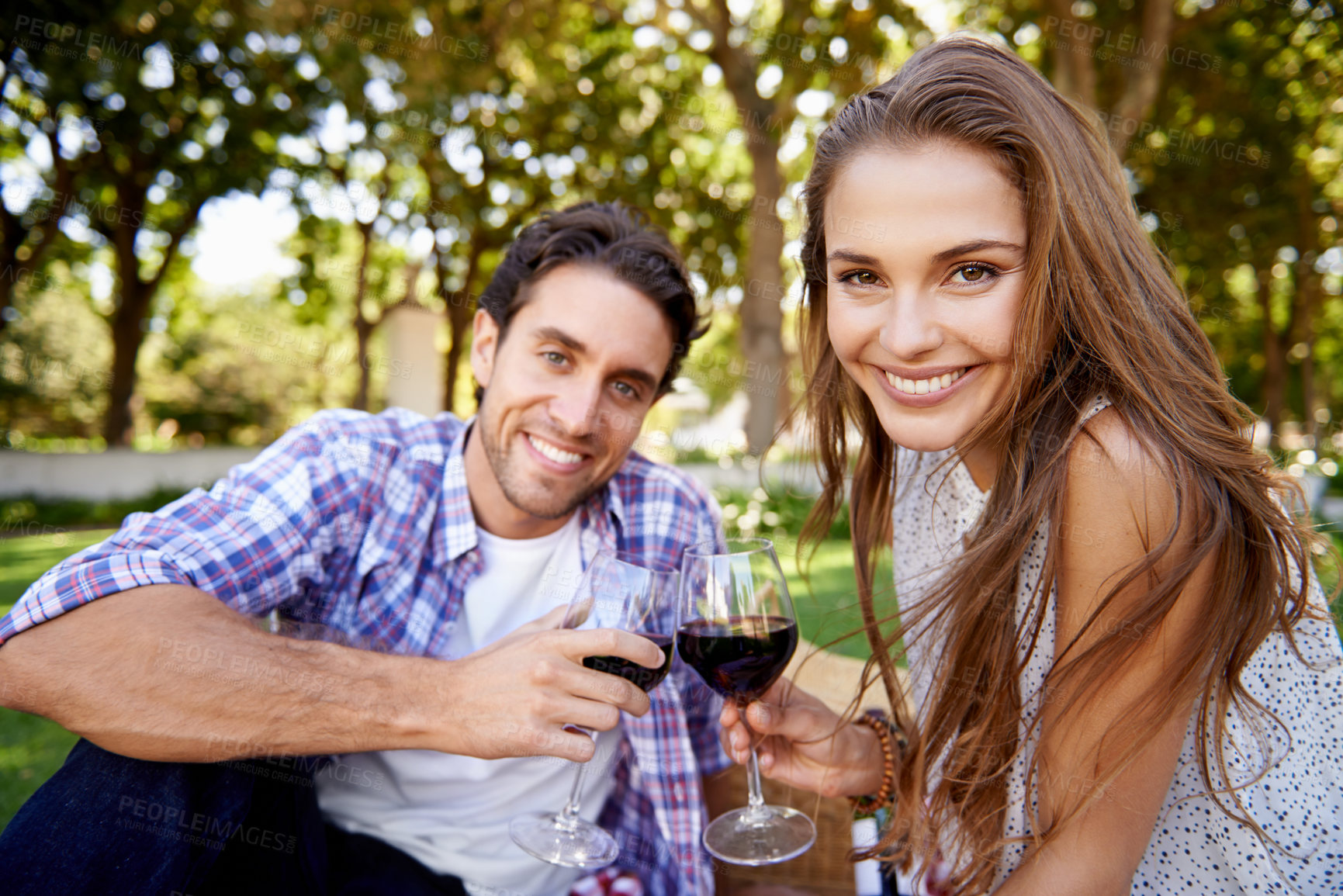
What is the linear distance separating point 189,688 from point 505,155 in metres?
12.5

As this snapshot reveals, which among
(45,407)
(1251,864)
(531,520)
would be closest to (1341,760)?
(1251,864)

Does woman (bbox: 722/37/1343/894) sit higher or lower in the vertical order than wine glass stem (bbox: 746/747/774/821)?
higher

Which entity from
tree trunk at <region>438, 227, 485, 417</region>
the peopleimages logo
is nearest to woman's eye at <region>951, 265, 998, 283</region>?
the peopleimages logo

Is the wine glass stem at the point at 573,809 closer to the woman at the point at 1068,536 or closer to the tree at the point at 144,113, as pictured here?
the woman at the point at 1068,536

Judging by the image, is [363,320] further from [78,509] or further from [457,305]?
[78,509]

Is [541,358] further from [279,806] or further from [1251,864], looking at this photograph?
[1251,864]

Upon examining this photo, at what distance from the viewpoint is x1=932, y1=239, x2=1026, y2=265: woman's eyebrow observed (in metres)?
1.46

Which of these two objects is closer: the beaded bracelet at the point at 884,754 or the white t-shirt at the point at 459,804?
the beaded bracelet at the point at 884,754

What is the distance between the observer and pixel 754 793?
5.59 ft

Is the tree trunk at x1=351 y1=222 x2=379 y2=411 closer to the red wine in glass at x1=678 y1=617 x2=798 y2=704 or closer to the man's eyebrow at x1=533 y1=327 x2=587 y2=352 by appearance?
the man's eyebrow at x1=533 y1=327 x2=587 y2=352

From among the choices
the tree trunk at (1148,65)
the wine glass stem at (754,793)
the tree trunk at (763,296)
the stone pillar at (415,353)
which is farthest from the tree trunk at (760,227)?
the stone pillar at (415,353)

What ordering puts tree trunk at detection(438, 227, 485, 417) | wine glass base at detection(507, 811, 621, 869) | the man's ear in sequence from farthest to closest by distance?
tree trunk at detection(438, 227, 485, 417) → the man's ear → wine glass base at detection(507, 811, 621, 869)

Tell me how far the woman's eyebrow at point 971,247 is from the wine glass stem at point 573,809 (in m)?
1.23

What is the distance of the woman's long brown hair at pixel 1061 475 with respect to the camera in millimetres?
1355
